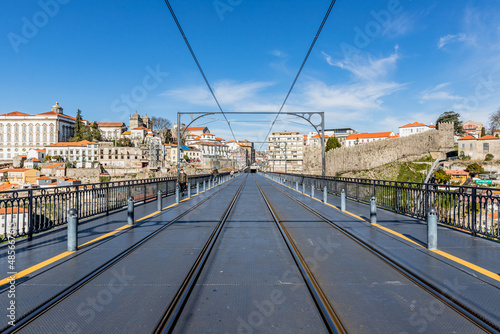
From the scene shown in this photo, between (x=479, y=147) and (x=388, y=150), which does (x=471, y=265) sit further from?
(x=479, y=147)

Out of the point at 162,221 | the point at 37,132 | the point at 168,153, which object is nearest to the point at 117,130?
the point at 37,132

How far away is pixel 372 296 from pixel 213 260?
2.95 m

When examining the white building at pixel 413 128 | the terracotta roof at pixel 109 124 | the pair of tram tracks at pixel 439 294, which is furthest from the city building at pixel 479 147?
the terracotta roof at pixel 109 124

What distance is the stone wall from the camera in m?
74.2

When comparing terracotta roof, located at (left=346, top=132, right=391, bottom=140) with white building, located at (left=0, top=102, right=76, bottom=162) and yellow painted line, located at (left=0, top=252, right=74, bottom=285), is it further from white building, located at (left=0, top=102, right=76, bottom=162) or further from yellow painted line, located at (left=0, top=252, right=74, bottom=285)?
yellow painted line, located at (left=0, top=252, right=74, bottom=285)

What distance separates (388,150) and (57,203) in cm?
7799

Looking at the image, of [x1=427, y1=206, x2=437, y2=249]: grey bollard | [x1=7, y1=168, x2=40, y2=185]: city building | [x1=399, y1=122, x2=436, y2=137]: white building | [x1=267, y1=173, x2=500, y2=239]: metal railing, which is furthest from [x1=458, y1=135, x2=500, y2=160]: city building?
[x1=7, y1=168, x2=40, y2=185]: city building

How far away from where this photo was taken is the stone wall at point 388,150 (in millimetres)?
74250

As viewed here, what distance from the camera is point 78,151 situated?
465 ft

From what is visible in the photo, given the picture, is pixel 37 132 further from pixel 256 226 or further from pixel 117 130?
pixel 256 226

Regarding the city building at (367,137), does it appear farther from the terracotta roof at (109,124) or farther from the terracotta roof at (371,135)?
the terracotta roof at (109,124)

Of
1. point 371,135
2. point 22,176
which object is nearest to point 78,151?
point 22,176

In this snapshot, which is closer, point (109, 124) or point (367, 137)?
point (367, 137)

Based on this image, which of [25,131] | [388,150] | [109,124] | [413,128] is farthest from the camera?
[109,124]
